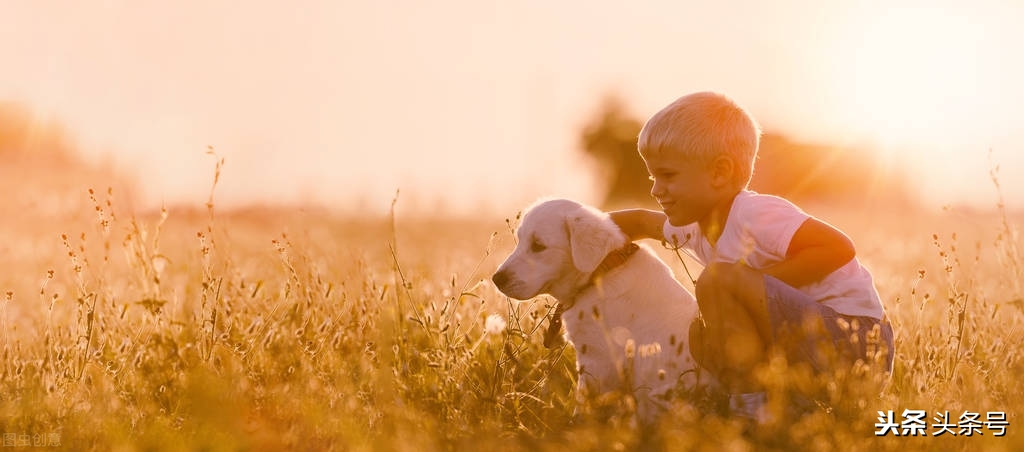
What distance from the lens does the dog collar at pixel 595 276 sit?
4.52m

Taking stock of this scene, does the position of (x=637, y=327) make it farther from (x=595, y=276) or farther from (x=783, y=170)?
(x=783, y=170)

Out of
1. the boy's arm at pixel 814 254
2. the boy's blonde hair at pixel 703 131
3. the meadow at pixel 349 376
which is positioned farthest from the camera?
the boy's blonde hair at pixel 703 131

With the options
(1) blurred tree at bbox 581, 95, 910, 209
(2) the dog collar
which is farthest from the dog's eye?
(1) blurred tree at bbox 581, 95, 910, 209

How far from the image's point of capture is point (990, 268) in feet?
34.0

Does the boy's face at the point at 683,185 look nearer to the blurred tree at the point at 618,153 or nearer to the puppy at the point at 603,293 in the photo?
the puppy at the point at 603,293

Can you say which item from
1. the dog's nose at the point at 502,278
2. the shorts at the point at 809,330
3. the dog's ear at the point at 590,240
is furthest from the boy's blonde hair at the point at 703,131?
the dog's nose at the point at 502,278

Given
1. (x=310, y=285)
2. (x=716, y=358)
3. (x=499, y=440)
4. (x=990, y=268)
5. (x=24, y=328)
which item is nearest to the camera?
(x=499, y=440)

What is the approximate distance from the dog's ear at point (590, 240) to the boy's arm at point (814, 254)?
2.34 ft

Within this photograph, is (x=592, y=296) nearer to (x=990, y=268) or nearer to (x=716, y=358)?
(x=716, y=358)

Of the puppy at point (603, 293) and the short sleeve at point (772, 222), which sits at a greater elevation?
the short sleeve at point (772, 222)

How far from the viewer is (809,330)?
381cm

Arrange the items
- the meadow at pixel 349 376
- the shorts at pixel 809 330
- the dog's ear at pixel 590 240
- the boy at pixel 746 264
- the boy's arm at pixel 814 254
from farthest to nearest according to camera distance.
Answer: the dog's ear at pixel 590 240 → the boy's arm at pixel 814 254 → the boy at pixel 746 264 → the shorts at pixel 809 330 → the meadow at pixel 349 376

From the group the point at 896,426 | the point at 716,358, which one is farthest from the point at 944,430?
the point at 716,358

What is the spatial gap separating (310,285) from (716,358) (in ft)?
6.84
